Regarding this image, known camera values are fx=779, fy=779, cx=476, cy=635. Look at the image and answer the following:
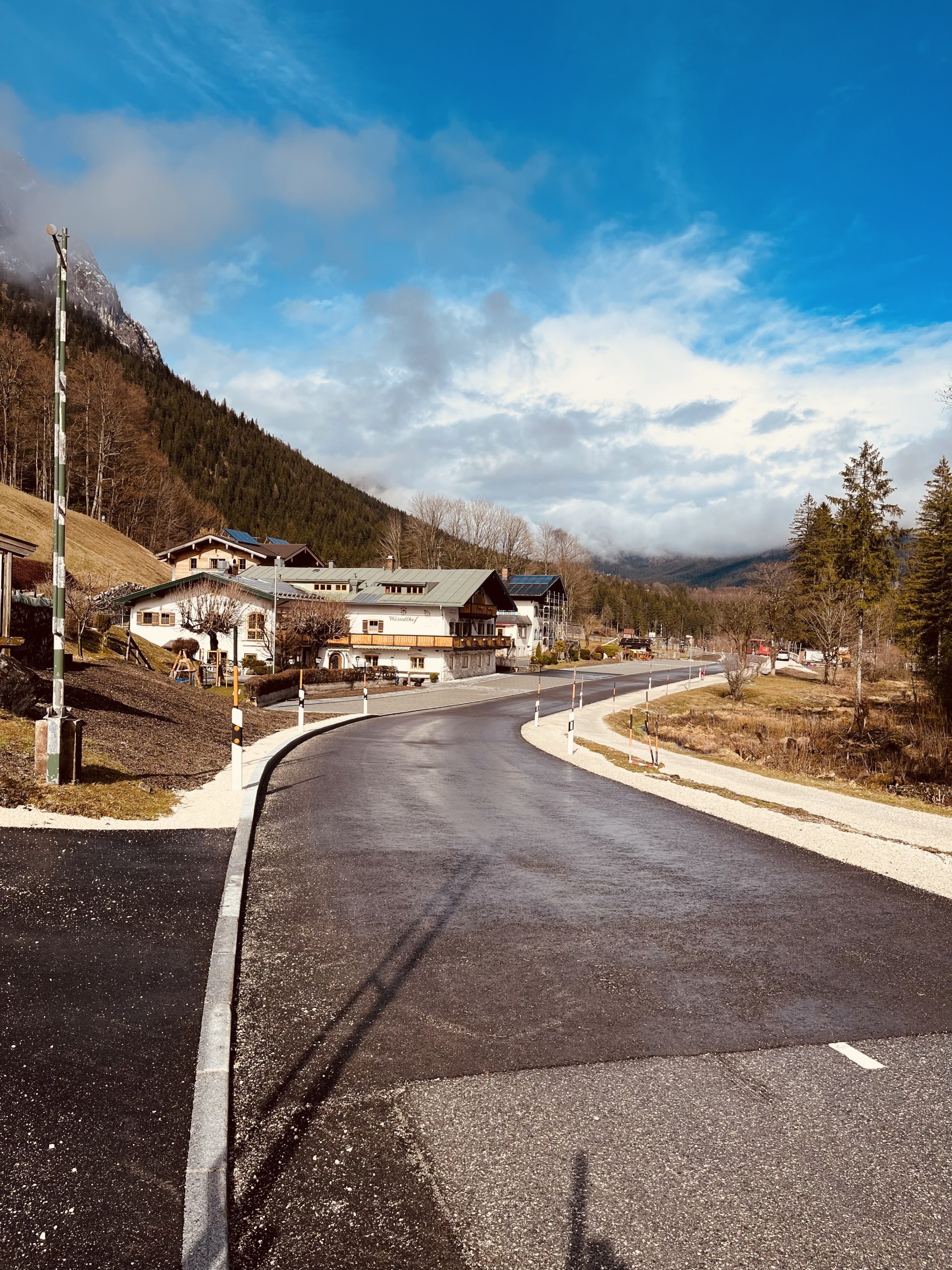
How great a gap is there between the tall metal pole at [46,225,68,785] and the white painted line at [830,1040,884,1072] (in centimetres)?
1024

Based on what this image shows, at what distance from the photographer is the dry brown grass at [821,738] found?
23.4 m

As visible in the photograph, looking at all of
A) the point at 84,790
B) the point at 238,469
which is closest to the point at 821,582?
the point at 84,790

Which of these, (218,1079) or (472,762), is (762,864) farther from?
(472,762)

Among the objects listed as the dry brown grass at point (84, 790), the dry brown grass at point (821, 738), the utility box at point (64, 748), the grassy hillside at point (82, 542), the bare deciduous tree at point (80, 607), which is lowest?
the dry brown grass at point (821, 738)

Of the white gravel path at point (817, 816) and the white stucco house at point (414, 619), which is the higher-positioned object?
the white stucco house at point (414, 619)

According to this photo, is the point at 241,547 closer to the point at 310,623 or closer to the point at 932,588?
the point at 310,623

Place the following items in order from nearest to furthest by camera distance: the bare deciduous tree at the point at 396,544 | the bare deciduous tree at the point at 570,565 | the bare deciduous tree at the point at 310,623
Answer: the bare deciduous tree at the point at 310,623, the bare deciduous tree at the point at 396,544, the bare deciduous tree at the point at 570,565

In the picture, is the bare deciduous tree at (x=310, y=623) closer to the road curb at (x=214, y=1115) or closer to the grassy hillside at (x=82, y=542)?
the grassy hillside at (x=82, y=542)

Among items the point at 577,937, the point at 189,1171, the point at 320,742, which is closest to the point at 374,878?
the point at 577,937

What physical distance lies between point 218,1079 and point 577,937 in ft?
12.1

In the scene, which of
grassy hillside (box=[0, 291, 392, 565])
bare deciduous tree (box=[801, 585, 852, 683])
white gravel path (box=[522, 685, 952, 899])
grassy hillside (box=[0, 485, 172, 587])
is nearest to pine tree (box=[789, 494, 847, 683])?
bare deciduous tree (box=[801, 585, 852, 683])

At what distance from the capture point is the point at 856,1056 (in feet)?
16.9

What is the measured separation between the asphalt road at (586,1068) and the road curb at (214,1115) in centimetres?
10

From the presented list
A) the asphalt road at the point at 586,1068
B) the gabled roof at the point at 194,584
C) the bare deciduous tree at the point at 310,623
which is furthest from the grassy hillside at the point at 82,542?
the asphalt road at the point at 586,1068
